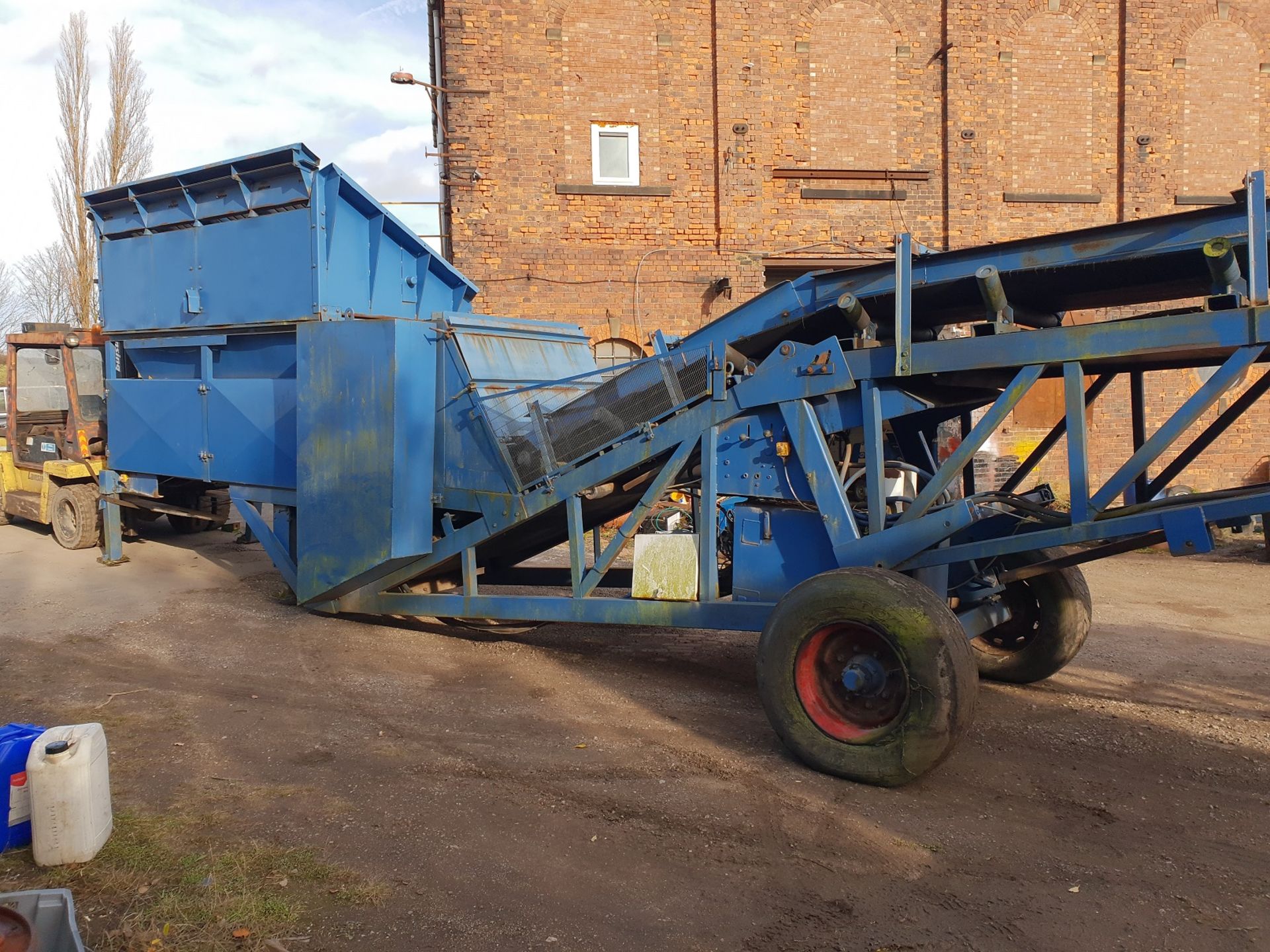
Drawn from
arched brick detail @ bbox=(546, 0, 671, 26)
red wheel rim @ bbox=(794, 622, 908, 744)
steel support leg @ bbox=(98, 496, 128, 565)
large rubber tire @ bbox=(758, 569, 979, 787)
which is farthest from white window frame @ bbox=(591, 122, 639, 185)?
red wheel rim @ bbox=(794, 622, 908, 744)

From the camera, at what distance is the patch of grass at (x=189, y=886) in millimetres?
3311

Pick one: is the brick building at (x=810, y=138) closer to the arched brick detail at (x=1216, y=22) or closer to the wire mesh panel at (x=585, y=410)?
the arched brick detail at (x=1216, y=22)

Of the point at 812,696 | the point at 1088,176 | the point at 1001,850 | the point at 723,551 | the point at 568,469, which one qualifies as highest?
the point at 1088,176

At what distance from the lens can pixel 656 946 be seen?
3291 mm

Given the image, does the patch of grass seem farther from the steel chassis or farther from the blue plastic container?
the steel chassis

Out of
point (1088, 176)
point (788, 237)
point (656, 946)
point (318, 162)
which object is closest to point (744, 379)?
point (656, 946)

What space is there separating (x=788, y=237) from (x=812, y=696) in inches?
Answer: 399

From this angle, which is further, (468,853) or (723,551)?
(723,551)

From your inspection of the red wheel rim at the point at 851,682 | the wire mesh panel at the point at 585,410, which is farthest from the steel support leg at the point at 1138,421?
the wire mesh panel at the point at 585,410

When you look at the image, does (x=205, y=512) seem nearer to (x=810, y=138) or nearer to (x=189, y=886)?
(x=189, y=886)

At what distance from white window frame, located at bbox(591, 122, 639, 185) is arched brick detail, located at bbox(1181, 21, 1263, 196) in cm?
788

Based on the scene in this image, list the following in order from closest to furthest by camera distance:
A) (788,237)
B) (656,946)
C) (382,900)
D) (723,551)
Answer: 1. (656,946)
2. (382,900)
3. (723,551)
4. (788,237)

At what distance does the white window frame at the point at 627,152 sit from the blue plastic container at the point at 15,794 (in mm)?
11101

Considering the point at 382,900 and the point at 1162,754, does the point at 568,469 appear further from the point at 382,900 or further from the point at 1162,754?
the point at 1162,754
